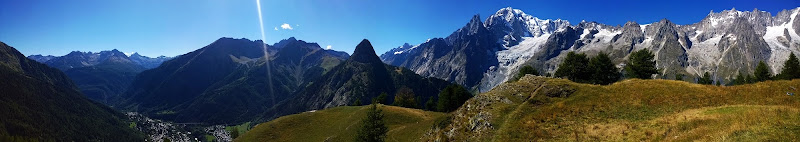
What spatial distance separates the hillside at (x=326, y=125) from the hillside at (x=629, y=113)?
25.7 m

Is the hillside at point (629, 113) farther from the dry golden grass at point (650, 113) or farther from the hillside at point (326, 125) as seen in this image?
the hillside at point (326, 125)

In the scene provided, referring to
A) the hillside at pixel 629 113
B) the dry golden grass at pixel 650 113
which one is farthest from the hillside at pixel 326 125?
the dry golden grass at pixel 650 113

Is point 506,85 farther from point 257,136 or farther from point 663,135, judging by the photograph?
point 257,136

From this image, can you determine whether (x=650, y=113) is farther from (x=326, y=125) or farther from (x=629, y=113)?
(x=326, y=125)

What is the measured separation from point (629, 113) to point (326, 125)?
65.7m

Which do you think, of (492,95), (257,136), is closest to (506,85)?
(492,95)

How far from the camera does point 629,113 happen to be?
3672 cm

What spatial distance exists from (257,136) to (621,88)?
243 feet

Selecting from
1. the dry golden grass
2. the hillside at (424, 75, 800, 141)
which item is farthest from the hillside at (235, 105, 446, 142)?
the dry golden grass

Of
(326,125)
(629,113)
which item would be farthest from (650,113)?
(326,125)

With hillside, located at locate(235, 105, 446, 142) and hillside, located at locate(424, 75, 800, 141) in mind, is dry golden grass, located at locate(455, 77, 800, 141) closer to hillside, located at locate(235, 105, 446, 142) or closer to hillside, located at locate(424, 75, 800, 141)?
hillside, located at locate(424, 75, 800, 141)

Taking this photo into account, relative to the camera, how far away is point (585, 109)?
132ft

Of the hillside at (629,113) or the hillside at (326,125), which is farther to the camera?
the hillside at (326,125)

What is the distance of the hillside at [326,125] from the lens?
3081 inches
